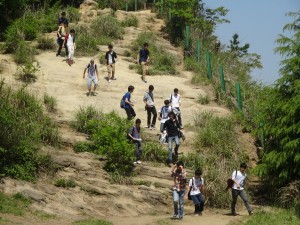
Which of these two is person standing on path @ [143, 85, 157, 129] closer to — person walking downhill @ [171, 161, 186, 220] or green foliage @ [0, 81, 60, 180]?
green foliage @ [0, 81, 60, 180]

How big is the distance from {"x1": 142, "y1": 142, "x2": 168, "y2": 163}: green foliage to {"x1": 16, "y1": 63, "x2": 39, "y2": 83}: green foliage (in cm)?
759

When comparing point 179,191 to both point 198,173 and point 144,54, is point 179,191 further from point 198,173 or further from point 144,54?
point 144,54

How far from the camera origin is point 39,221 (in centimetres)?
1288


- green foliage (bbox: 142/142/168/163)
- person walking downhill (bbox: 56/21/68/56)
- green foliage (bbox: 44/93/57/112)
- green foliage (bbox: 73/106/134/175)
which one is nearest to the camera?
green foliage (bbox: 73/106/134/175)

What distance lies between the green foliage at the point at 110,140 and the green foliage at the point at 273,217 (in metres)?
4.12

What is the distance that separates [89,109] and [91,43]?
9740 millimetres

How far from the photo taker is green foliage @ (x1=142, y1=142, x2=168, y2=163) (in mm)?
17719

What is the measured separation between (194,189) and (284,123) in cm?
403

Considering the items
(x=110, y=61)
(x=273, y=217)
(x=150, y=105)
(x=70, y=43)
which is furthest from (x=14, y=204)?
(x=70, y=43)

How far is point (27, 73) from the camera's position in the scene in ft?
76.3

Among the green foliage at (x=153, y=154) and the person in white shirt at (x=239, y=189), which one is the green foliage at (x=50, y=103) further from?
the person in white shirt at (x=239, y=189)

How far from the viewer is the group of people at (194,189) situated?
1420 centimetres

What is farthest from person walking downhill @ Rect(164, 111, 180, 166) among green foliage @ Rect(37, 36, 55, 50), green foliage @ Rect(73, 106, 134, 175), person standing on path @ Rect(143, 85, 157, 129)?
green foliage @ Rect(37, 36, 55, 50)

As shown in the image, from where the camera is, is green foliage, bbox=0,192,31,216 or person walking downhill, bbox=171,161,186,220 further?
person walking downhill, bbox=171,161,186,220
